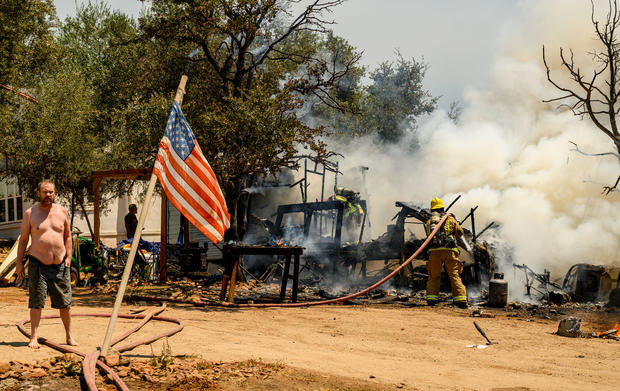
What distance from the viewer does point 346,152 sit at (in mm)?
33281

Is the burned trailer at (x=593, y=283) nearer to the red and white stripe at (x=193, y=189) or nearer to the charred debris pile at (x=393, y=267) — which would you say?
the charred debris pile at (x=393, y=267)

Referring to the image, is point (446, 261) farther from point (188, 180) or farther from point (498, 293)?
point (188, 180)

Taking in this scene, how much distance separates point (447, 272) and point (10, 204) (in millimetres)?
22182

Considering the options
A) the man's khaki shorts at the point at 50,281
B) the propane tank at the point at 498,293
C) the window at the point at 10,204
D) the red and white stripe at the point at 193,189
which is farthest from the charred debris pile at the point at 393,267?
the window at the point at 10,204

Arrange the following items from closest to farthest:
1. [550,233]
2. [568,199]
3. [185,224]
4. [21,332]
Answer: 1. [21,332]
2. [185,224]
3. [550,233]
4. [568,199]

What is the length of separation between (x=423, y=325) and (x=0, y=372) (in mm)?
6850

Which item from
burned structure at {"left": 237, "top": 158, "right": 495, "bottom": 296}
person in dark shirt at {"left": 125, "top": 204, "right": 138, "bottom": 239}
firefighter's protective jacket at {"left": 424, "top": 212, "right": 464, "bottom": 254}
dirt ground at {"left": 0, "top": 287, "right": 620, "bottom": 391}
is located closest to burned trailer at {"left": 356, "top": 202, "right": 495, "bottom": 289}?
burned structure at {"left": 237, "top": 158, "right": 495, "bottom": 296}

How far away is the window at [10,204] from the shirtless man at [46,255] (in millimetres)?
22833

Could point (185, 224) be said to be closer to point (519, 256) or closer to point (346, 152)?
point (519, 256)

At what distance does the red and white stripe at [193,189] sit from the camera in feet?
22.0

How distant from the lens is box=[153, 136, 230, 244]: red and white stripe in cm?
669

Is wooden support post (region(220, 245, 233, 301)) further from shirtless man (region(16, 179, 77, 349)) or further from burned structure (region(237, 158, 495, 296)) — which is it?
shirtless man (region(16, 179, 77, 349))

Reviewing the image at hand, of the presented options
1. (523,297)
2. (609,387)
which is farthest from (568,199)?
(609,387)

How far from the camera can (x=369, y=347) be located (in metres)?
7.93
